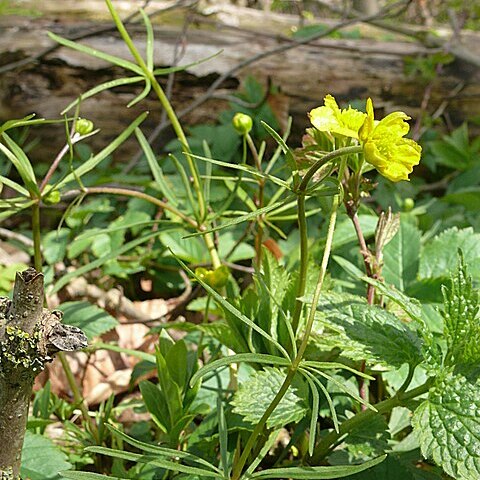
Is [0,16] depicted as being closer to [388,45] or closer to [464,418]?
[388,45]

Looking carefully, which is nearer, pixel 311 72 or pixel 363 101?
pixel 363 101

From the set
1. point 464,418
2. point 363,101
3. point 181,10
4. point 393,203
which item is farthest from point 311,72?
point 464,418

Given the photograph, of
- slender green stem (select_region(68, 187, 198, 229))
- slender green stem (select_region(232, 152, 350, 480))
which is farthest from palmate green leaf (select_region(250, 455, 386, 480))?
slender green stem (select_region(68, 187, 198, 229))

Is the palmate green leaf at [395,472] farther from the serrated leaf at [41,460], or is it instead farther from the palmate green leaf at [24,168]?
the palmate green leaf at [24,168]

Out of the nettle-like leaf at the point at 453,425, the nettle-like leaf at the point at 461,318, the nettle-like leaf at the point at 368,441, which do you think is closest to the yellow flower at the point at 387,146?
the nettle-like leaf at the point at 461,318

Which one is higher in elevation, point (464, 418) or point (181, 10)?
point (181, 10)
